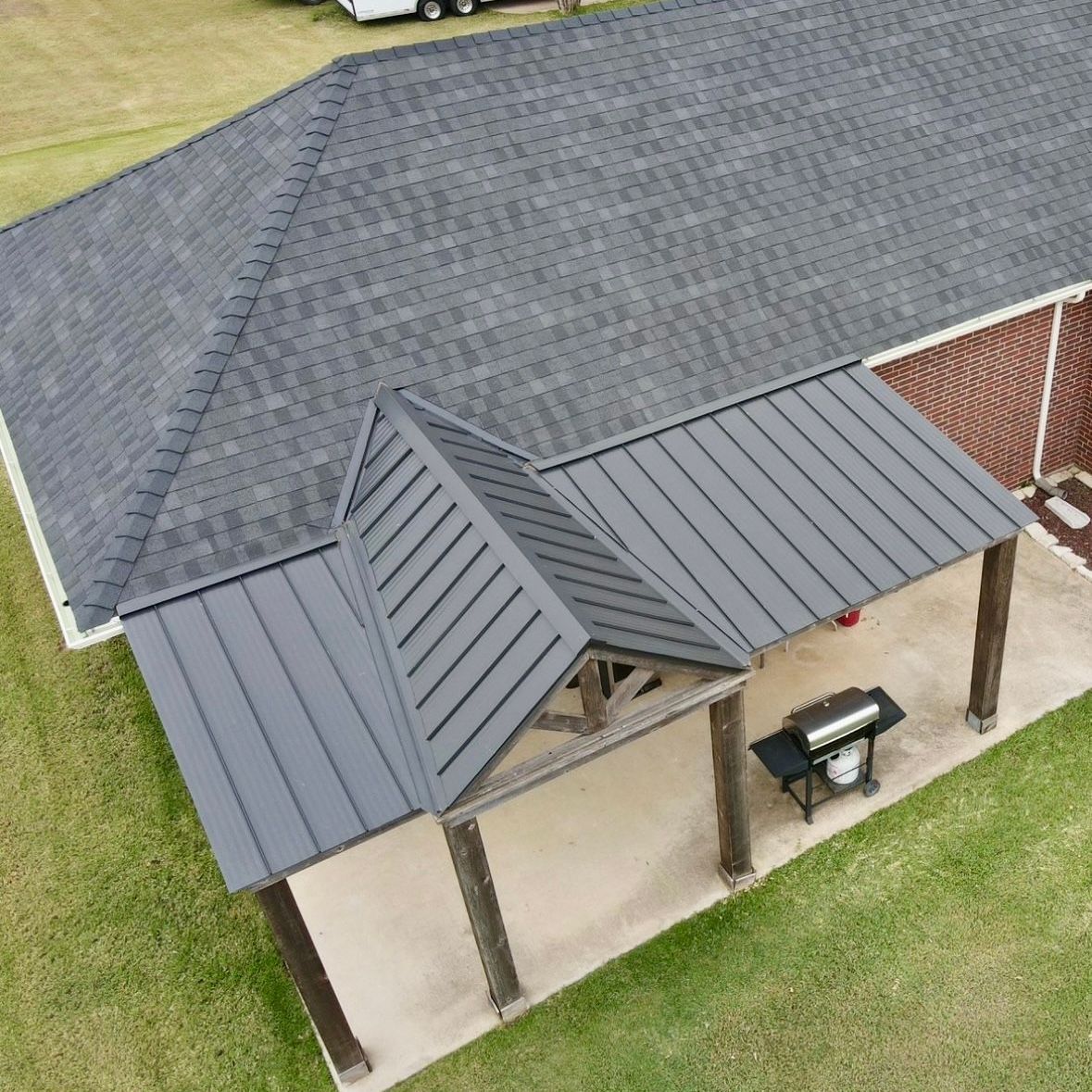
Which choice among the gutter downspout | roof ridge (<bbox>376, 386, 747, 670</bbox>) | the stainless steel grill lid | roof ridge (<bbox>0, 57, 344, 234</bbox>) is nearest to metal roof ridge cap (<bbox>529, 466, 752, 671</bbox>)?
roof ridge (<bbox>376, 386, 747, 670</bbox>)

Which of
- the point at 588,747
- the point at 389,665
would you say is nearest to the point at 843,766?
the point at 588,747

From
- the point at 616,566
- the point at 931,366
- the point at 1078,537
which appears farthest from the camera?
the point at 1078,537

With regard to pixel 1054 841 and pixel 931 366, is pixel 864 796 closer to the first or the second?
pixel 1054 841

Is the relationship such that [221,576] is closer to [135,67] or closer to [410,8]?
[410,8]

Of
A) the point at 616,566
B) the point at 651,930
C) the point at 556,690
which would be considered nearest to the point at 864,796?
the point at 651,930

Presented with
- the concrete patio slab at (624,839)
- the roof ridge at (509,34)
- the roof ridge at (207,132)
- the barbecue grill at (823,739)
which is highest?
the roof ridge at (509,34)

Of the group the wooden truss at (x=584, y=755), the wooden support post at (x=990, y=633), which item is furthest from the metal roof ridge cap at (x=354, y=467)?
the wooden support post at (x=990, y=633)

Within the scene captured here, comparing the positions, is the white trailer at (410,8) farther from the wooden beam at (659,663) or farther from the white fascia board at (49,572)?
the wooden beam at (659,663)
